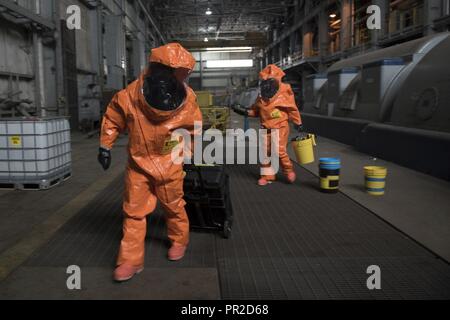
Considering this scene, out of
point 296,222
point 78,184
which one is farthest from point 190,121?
point 78,184

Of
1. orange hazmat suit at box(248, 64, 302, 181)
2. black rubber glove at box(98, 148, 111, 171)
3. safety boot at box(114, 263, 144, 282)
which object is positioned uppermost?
→ orange hazmat suit at box(248, 64, 302, 181)

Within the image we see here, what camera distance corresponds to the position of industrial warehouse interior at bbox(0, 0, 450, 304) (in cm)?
283

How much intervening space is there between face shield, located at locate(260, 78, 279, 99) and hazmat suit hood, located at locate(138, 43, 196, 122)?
293cm

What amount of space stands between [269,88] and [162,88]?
10.2 ft

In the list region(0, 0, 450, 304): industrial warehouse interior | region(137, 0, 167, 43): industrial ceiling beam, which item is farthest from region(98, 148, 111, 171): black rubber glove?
region(137, 0, 167, 43): industrial ceiling beam

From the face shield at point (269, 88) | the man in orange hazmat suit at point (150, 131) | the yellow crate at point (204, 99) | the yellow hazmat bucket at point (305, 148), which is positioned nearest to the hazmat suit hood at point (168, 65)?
the man in orange hazmat suit at point (150, 131)

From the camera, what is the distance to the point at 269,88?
571 centimetres

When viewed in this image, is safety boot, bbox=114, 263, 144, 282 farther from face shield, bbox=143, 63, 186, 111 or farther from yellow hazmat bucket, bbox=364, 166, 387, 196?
yellow hazmat bucket, bbox=364, 166, 387, 196

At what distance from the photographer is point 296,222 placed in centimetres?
415

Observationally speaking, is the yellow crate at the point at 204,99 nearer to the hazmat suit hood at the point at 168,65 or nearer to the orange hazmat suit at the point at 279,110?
the orange hazmat suit at the point at 279,110

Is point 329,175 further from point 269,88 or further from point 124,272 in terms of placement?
point 124,272

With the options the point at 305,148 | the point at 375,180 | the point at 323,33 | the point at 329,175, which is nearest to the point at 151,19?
the point at 323,33

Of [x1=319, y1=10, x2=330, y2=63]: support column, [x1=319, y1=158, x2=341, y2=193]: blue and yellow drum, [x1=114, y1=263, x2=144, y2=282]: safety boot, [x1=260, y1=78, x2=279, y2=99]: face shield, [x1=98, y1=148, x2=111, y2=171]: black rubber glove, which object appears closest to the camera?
[x1=114, y1=263, x2=144, y2=282]: safety boot

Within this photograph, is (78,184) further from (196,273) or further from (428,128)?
(428,128)
